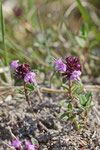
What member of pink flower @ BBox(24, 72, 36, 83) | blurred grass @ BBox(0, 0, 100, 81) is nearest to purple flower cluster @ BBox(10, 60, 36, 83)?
pink flower @ BBox(24, 72, 36, 83)

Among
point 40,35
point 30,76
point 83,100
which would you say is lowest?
point 83,100

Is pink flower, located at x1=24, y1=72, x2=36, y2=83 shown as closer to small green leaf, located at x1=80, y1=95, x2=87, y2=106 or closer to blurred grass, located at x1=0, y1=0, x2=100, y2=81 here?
small green leaf, located at x1=80, y1=95, x2=87, y2=106

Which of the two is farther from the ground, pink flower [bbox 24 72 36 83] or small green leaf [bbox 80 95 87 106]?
pink flower [bbox 24 72 36 83]

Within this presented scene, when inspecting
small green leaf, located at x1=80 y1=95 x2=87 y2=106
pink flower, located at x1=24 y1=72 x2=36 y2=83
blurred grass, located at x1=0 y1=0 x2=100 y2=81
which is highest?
blurred grass, located at x1=0 y1=0 x2=100 y2=81

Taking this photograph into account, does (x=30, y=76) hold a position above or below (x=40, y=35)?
below

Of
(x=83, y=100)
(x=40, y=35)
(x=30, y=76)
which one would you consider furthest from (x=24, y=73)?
(x=40, y=35)

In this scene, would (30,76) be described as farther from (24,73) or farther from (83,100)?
(83,100)

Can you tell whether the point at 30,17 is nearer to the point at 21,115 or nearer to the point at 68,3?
the point at 68,3

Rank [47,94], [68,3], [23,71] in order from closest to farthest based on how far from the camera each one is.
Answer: [23,71] < [47,94] < [68,3]

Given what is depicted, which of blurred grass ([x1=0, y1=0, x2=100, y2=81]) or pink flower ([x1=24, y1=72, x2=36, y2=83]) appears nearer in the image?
pink flower ([x1=24, y1=72, x2=36, y2=83])

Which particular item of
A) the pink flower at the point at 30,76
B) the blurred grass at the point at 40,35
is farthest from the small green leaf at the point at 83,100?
the blurred grass at the point at 40,35

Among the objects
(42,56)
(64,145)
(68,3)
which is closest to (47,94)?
(64,145)
